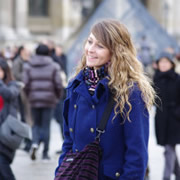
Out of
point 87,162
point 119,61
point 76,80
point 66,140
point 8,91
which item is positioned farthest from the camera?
point 8,91

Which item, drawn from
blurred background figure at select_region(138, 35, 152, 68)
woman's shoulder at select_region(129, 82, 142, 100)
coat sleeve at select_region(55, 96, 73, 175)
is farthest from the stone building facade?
woman's shoulder at select_region(129, 82, 142, 100)

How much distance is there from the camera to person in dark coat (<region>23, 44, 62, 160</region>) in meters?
9.29

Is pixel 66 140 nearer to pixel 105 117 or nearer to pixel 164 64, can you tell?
pixel 105 117

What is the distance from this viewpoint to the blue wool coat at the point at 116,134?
3.42 metres

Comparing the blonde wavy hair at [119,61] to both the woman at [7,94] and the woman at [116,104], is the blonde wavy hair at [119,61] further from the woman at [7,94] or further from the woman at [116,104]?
the woman at [7,94]

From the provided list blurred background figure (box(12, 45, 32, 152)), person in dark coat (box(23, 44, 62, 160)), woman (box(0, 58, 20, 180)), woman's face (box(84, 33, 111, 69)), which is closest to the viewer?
woman's face (box(84, 33, 111, 69))

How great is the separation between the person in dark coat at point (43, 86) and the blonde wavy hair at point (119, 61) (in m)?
5.77

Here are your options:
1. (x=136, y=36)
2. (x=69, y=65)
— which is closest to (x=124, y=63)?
(x=69, y=65)

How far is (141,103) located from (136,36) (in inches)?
909

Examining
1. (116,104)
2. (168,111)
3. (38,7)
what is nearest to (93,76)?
(116,104)

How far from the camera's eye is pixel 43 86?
930cm

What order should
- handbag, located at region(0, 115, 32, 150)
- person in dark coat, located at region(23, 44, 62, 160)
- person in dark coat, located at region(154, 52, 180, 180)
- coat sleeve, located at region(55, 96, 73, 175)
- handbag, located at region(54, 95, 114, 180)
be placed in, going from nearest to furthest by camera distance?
handbag, located at region(54, 95, 114, 180) < coat sleeve, located at region(55, 96, 73, 175) < handbag, located at region(0, 115, 32, 150) < person in dark coat, located at region(154, 52, 180, 180) < person in dark coat, located at region(23, 44, 62, 160)

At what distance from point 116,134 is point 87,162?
0.23 meters

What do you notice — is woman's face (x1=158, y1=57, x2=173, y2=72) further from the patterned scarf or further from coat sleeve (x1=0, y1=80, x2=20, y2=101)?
the patterned scarf
